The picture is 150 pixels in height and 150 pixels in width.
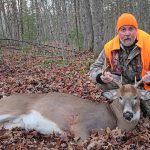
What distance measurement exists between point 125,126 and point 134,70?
1.22m

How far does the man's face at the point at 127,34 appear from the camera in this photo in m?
6.13

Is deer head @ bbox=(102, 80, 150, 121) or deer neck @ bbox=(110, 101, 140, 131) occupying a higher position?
deer head @ bbox=(102, 80, 150, 121)

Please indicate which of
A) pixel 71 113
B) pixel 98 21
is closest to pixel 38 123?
pixel 71 113

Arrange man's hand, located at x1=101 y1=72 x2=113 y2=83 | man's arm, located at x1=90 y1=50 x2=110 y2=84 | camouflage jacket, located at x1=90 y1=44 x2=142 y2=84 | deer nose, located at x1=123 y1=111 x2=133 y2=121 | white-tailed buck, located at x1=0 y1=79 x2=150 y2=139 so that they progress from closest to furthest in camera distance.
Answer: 1. deer nose, located at x1=123 y1=111 x2=133 y2=121
2. white-tailed buck, located at x1=0 y1=79 x2=150 y2=139
3. man's hand, located at x1=101 y1=72 x2=113 y2=83
4. camouflage jacket, located at x1=90 y1=44 x2=142 y2=84
5. man's arm, located at x1=90 y1=50 x2=110 y2=84

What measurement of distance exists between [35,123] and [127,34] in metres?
2.04

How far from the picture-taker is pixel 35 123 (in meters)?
5.46

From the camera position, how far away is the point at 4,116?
5527mm

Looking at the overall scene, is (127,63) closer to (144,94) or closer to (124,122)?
(144,94)

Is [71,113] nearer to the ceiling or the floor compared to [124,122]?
nearer to the ceiling

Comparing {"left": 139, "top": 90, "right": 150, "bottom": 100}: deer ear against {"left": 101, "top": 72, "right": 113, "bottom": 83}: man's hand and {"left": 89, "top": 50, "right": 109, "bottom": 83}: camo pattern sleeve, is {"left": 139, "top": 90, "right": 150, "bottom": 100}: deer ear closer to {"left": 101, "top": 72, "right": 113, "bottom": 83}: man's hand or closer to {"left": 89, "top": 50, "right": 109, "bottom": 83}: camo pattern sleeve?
{"left": 101, "top": 72, "right": 113, "bottom": 83}: man's hand

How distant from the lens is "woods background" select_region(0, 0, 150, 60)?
13277mm

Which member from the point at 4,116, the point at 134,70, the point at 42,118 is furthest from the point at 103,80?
the point at 4,116

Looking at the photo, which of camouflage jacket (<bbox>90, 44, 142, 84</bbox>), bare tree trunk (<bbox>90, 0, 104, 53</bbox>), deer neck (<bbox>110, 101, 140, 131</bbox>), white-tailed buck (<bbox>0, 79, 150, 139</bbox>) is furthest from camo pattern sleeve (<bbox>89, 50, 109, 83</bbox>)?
bare tree trunk (<bbox>90, 0, 104, 53</bbox>)

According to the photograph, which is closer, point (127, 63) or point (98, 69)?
point (127, 63)
